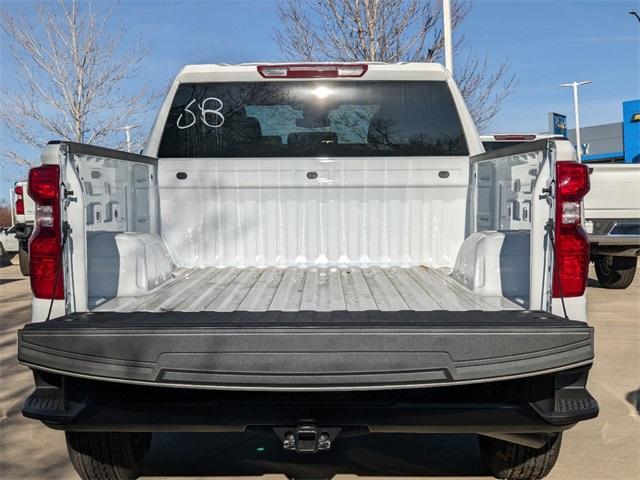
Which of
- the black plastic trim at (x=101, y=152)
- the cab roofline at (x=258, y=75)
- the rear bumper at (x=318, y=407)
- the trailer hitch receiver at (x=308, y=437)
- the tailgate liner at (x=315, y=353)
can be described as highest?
the cab roofline at (x=258, y=75)

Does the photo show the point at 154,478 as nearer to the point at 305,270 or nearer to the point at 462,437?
the point at 305,270

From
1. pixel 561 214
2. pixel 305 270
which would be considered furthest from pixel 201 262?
pixel 561 214

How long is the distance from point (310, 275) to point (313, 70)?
1217 mm

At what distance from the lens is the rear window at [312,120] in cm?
434

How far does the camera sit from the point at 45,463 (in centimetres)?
416

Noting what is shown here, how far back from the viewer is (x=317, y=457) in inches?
164

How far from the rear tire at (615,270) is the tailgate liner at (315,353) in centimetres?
944

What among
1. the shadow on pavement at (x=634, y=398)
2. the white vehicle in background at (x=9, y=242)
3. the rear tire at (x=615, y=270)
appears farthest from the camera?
the white vehicle in background at (x=9, y=242)

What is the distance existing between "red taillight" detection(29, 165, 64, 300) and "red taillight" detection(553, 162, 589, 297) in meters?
2.13

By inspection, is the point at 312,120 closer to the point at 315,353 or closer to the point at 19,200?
the point at 315,353

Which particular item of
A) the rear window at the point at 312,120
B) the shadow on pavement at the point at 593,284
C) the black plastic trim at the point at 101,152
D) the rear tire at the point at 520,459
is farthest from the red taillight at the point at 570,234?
the shadow on pavement at the point at 593,284

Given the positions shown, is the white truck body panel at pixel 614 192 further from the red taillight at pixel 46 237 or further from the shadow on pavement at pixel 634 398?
the red taillight at pixel 46 237

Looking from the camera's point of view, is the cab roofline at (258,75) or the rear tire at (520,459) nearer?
the rear tire at (520,459)

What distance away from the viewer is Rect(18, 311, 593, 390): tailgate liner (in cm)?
258
